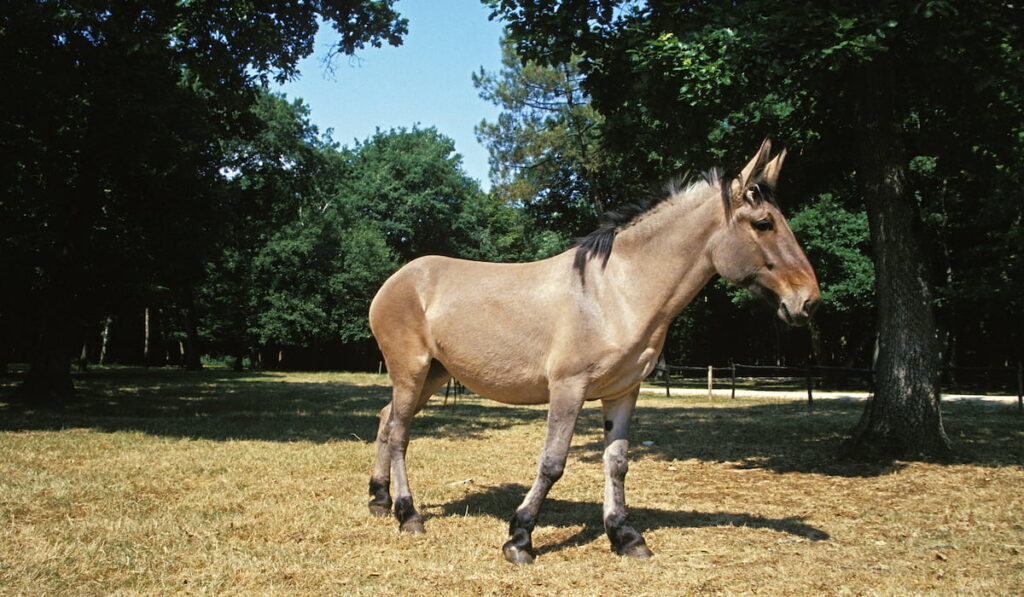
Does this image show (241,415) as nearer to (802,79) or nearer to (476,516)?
(476,516)

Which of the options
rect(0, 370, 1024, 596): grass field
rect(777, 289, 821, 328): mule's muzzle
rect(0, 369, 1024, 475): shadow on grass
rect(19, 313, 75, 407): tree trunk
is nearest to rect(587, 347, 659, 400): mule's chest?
rect(777, 289, 821, 328): mule's muzzle

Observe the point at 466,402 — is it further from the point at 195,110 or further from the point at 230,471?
the point at 230,471

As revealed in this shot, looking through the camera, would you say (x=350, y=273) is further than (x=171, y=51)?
Yes

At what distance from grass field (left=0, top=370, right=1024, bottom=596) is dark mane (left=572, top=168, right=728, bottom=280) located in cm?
245

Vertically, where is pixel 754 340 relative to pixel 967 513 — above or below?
above

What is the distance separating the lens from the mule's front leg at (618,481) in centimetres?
552

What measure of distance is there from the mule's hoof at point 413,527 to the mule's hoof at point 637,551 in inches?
69.0

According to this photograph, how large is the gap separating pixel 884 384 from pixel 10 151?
17.6 metres

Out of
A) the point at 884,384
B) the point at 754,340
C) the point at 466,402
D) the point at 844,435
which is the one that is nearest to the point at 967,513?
the point at 884,384

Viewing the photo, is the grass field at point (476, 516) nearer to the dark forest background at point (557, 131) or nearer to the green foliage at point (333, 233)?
the dark forest background at point (557, 131)

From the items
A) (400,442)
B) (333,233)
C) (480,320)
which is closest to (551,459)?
(480,320)

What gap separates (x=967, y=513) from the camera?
7.02 m

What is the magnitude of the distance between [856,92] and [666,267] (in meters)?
6.74

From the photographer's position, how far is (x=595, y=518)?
6789 mm
